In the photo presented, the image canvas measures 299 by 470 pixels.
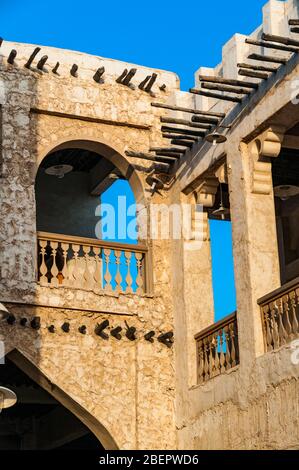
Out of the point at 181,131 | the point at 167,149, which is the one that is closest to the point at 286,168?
the point at 167,149

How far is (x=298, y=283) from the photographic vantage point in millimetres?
10086

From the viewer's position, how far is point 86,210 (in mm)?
15898

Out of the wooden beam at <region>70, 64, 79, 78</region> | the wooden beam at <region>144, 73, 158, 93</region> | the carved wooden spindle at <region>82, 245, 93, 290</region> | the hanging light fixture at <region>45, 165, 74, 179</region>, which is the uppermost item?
the wooden beam at <region>144, 73, 158, 93</region>

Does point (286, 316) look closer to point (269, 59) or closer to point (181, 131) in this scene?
point (269, 59)

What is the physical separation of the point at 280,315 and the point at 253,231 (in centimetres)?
117

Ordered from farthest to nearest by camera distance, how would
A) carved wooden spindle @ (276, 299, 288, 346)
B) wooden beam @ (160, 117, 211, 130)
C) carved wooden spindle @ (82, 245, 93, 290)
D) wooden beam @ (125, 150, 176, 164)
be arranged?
wooden beam @ (125, 150, 176, 164) < carved wooden spindle @ (82, 245, 93, 290) < wooden beam @ (160, 117, 211, 130) < carved wooden spindle @ (276, 299, 288, 346)

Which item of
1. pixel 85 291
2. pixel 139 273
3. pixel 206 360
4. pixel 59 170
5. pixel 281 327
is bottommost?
pixel 281 327

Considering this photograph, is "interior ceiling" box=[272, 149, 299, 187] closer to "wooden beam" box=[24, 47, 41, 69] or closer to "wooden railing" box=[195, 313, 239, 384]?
"wooden railing" box=[195, 313, 239, 384]

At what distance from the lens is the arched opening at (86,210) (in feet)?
41.0

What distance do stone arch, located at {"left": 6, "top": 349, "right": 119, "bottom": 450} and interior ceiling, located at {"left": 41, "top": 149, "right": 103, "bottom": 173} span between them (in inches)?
164

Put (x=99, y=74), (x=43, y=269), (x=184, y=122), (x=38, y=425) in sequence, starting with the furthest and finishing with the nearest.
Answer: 1. (x=38, y=425)
2. (x=99, y=74)
3. (x=184, y=122)
4. (x=43, y=269)

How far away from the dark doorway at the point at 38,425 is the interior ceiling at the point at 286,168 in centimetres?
463

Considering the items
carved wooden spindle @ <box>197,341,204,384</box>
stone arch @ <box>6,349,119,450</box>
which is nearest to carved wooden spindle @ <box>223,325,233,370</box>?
carved wooden spindle @ <box>197,341,204,384</box>

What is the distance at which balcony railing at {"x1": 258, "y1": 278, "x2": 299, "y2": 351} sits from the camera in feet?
33.3
